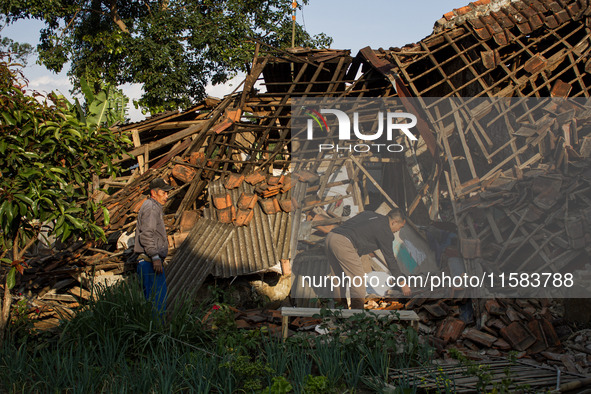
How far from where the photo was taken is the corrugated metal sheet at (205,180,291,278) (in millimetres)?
8055

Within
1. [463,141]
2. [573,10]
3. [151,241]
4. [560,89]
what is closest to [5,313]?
[151,241]

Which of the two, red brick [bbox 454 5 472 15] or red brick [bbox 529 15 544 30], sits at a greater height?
red brick [bbox 454 5 472 15]

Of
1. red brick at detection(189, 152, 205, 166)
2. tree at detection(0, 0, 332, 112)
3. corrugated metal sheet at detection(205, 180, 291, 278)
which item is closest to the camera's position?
corrugated metal sheet at detection(205, 180, 291, 278)

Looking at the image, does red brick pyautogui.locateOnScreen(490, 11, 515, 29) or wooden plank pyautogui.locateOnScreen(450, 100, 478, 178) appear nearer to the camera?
wooden plank pyautogui.locateOnScreen(450, 100, 478, 178)

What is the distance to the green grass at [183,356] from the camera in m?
4.34

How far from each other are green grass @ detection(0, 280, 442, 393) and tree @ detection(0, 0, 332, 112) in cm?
1364

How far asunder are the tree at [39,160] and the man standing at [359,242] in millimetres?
3144

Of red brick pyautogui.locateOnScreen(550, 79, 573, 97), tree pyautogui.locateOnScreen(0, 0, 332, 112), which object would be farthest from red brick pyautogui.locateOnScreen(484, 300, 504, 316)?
tree pyautogui.locateOnScreen(0, 0, 332, 112)

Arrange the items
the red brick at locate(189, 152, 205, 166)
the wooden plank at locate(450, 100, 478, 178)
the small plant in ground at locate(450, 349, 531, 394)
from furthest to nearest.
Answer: the red brick at locate(189, 152, 205, 166), the wooden plank at locate(450, 100, 478, 178), the small plant in ground at locate(450, 349, 531, 394)

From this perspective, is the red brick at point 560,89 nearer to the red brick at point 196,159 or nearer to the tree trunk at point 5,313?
the red brick at point 196,159

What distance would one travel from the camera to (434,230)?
27.8 ft

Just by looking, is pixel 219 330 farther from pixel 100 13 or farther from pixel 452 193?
pixel 100 13

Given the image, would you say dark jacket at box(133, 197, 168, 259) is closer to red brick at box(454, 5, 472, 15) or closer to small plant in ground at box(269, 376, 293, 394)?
small plant in ground at box(269, 376, 293, 394)

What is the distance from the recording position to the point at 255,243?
8453mm
